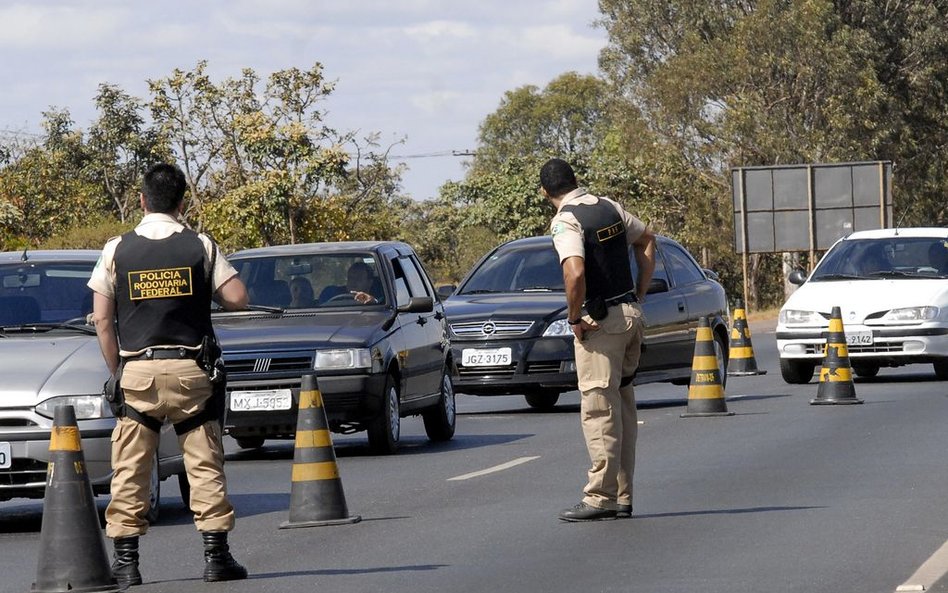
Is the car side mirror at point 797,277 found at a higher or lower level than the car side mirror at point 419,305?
lower

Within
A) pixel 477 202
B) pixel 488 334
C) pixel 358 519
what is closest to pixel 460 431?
pixel 488 334

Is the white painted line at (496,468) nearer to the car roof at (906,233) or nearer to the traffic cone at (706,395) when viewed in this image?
the traffic cone at (706,395)

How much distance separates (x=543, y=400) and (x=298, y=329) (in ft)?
18.8

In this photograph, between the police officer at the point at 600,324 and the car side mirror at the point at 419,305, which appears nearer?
the police officer at the point at 600,324

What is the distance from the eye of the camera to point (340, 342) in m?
13.9

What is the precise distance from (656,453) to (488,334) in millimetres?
4337

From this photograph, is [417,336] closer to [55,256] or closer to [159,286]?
[55,256]

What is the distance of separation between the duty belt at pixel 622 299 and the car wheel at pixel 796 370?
1120 cm

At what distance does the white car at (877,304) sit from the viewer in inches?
794

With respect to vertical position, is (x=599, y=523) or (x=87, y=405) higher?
(x=87, y=405)

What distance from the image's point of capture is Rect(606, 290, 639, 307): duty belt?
9.98 meters

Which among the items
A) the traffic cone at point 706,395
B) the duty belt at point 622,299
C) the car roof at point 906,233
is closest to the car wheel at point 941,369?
the car roof at point 906,233

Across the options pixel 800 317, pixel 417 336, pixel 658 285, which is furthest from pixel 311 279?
pixel 800 317

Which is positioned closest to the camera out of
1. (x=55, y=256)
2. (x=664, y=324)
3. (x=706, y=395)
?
(x=55, y=256)
